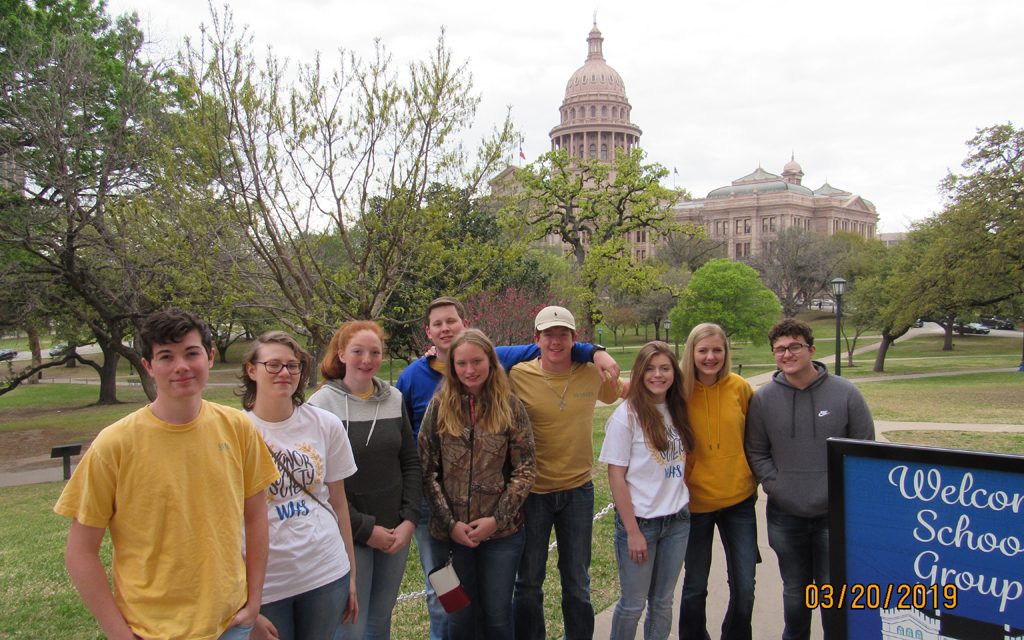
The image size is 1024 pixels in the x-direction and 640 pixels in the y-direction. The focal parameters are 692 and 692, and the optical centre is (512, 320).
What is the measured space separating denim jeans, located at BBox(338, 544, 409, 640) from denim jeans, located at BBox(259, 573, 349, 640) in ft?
1.11

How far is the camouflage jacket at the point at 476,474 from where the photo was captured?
348 centimetres

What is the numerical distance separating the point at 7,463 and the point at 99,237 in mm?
6562

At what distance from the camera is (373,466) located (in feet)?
11.2

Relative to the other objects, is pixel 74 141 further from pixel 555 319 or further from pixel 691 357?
pixel 691 357

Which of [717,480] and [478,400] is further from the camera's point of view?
[717,480]

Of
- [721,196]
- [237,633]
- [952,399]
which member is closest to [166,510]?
[237,633]

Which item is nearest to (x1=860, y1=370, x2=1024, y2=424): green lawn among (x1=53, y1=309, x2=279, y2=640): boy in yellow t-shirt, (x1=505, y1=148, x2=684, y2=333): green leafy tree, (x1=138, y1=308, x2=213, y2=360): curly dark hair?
(x1=505, y1=148, x2=684, y2=333): green leafy tree

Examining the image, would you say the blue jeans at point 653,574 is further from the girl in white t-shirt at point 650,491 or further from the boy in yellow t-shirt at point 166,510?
the boy in yellow t-shirt at point 166,510

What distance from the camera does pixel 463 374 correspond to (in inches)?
136

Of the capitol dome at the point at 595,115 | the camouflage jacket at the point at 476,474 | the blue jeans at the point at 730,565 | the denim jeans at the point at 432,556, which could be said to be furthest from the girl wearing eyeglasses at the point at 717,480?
the capitol dome at the point at 595,115

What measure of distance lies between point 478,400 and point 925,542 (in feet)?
6.61

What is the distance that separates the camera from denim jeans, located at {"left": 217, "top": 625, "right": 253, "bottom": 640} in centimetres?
249

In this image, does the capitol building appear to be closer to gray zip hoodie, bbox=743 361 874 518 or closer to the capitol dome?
the capitol dome

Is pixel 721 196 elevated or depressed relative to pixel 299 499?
elevated
